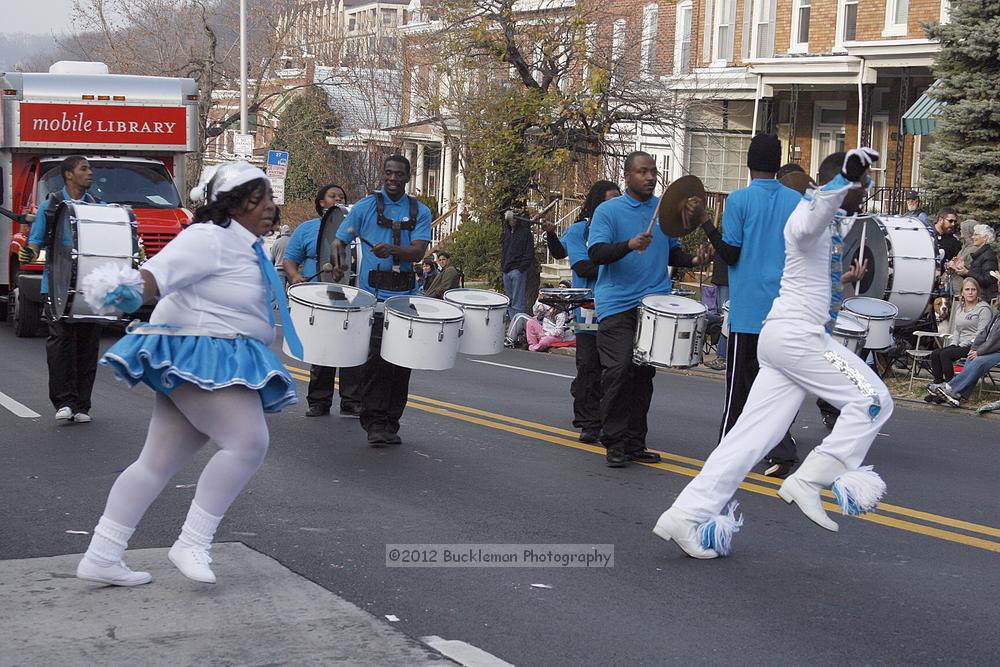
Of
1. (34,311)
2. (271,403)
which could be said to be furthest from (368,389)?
(34,311)

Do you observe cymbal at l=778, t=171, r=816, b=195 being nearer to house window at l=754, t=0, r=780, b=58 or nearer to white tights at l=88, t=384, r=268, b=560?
white tights at l=88, t=384, r=268, b=560

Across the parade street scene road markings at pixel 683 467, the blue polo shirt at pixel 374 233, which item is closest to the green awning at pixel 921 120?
the parade street scene road markings at pixel 683 467

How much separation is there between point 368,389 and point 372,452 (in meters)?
0.47

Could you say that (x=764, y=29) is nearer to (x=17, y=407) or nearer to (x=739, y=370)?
(x=17, y=407)

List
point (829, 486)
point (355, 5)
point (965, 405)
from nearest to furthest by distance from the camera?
point (829, 486) → point (965, 405) → point (355, 5)

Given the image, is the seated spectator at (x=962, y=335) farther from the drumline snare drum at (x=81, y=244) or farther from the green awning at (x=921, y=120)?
the green awning at (x=921, y=120)

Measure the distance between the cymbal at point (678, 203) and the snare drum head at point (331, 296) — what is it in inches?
83.7

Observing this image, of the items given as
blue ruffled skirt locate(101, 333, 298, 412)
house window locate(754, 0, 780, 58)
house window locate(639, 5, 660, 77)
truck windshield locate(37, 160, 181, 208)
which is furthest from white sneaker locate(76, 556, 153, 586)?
house window locate(754, 0, 780, 58)

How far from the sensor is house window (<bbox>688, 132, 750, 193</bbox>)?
105 ft

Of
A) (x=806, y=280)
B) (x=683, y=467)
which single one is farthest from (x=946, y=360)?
(x=806, y=280)

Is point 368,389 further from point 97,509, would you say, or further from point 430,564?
point 430,564

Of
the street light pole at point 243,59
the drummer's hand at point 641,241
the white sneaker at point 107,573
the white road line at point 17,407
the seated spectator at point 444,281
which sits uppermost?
the street light pole at point 243,59

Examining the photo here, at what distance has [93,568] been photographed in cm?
568

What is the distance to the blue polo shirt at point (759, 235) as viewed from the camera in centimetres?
798
